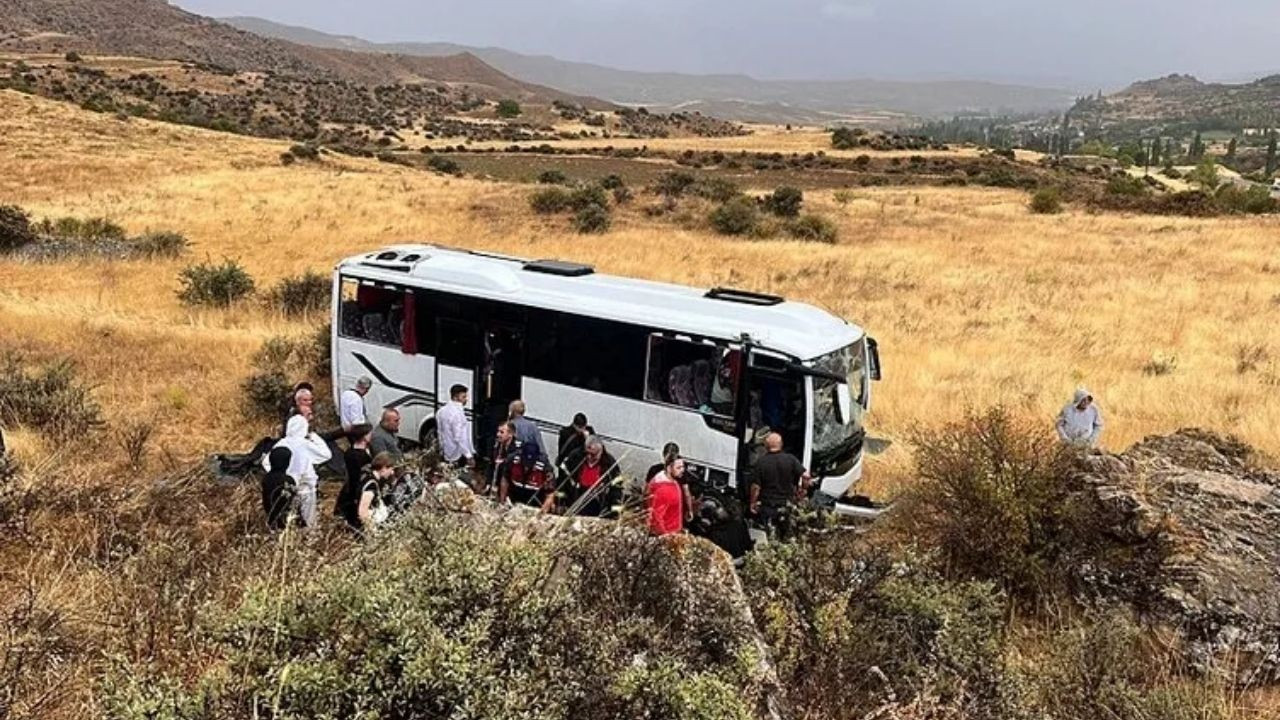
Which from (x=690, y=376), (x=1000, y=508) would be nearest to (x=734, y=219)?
(x=690, y=376)

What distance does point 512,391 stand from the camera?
13.0 metres

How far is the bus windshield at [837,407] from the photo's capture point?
428 inches

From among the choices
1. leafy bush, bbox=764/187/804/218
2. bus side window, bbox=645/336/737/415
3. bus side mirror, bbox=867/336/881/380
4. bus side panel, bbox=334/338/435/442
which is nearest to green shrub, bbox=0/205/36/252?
bus side panel, bbox=334/338/435/442

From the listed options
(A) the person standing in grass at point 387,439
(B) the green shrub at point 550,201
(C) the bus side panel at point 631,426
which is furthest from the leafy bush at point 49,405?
(B) the green shrub at point 550,201

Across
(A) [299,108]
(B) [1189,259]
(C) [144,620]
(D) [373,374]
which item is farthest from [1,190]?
(A) [299,108]

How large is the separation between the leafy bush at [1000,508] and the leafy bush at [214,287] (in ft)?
60.7

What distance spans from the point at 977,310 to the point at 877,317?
3.03 m

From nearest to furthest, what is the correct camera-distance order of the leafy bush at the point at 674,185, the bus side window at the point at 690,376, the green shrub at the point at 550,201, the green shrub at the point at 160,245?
the bus side window at the point at 690,376 < the green shrub at the point at 160,245 < the green shrub at the point at 550,201 < the leafy bush at the point at 674,185

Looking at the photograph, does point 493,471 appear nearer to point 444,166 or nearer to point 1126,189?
point 444,166

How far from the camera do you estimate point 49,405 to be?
13.0 meters

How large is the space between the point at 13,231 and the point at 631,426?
2565 cm

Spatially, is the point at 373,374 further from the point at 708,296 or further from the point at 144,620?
the point at 144,620

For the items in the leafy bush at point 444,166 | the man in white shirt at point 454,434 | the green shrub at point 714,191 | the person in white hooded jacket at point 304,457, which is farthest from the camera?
the leafy bush at point 444,166

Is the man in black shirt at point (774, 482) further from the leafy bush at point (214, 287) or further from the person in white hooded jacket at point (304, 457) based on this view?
the leafy bush at point (214, 287)
